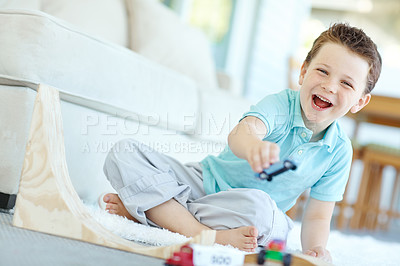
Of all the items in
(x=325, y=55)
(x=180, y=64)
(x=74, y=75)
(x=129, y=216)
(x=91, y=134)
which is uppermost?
(x=180, y=64)

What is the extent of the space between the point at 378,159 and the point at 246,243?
1967mm

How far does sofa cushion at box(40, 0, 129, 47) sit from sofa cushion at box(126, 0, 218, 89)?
6 centimetres

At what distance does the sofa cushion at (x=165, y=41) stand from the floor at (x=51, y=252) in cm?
134

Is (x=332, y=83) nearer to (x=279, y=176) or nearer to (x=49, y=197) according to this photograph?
(x=279, y=176)

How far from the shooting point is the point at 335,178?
43.6 inches

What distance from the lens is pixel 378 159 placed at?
263 cm

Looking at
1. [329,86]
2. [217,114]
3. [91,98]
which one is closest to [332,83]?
[329,86]

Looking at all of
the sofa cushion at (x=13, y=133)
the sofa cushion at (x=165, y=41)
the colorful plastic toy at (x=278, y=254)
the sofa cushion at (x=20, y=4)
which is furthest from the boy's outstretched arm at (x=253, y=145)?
the sofa cushion at (x=165, y=41)

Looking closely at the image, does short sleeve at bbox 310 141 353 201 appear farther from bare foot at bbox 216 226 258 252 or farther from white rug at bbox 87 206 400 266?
bare foot at bbox 216 226 258 252

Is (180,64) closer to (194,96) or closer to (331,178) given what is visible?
(194,96)

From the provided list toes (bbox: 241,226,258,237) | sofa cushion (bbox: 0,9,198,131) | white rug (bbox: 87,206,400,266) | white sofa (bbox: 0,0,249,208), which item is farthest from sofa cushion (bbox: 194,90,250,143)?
toes (bbox: 241,226,258,237)

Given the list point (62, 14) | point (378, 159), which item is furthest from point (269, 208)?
point (378, 159)

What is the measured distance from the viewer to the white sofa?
98 centimetres

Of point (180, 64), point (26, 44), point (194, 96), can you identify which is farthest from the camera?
point (180, 64)
